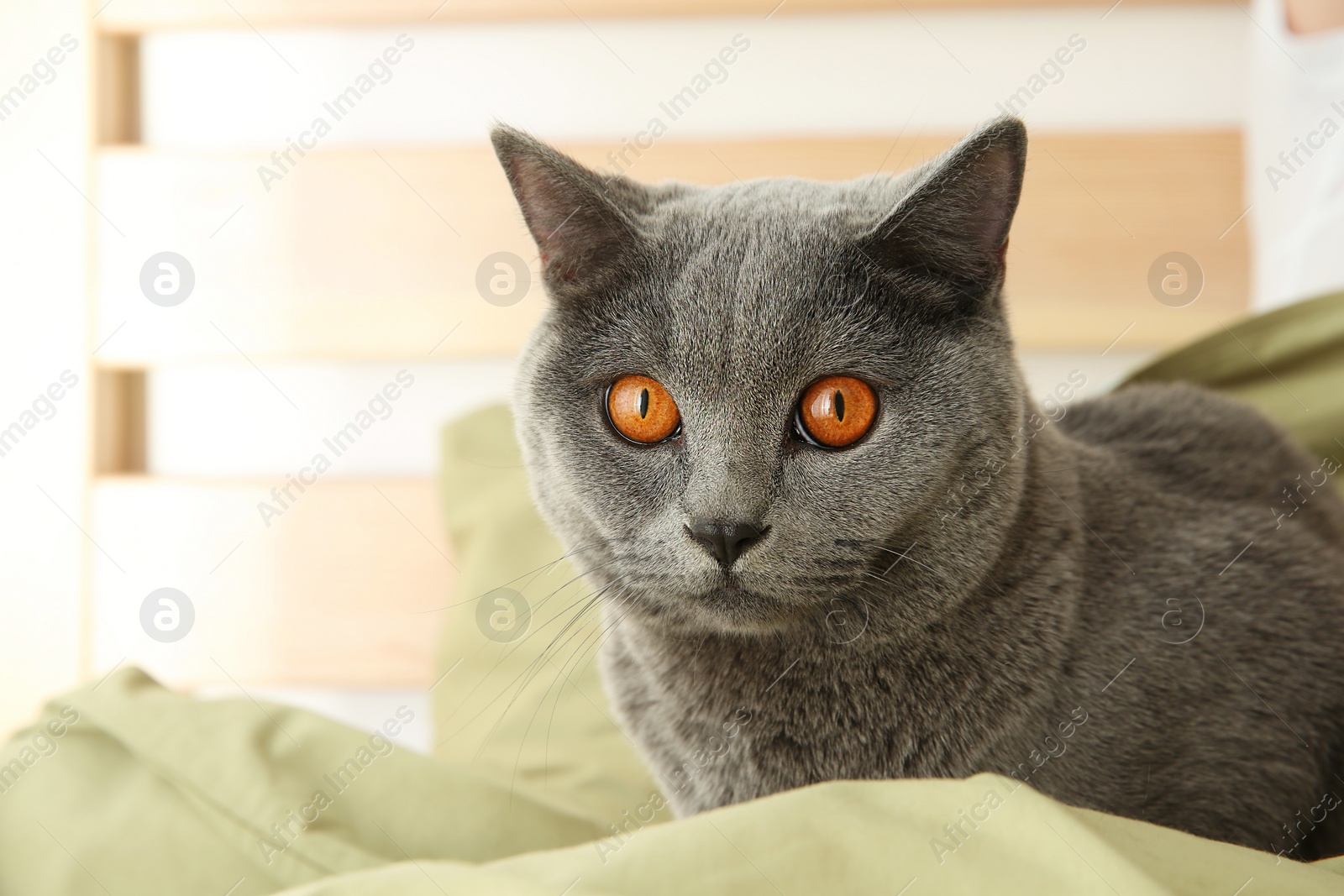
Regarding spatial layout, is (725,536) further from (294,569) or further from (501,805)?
(294,569)

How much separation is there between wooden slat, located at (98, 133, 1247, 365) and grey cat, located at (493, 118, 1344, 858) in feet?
3.49

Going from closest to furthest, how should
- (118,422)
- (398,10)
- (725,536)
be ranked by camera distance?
(725,536)
(398,10)
(118,422)

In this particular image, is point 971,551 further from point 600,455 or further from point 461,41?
point 461,41

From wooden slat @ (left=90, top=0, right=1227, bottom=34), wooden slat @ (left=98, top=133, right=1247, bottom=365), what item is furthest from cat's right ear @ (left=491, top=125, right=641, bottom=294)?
wooden slat @ (left=90, top=0, right=1227, bottom=34)

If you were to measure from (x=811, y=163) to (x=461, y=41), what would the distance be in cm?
77

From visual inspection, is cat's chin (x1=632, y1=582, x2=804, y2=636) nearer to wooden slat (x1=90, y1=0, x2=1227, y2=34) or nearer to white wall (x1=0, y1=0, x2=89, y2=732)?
wooden slat (x1=90, y1=0, x2=1227, y2=34)

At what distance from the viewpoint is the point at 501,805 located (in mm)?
917

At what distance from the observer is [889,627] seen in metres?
0.76

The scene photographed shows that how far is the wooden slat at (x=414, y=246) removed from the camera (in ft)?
6.08

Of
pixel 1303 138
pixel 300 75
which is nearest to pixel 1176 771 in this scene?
pixel 1303 138

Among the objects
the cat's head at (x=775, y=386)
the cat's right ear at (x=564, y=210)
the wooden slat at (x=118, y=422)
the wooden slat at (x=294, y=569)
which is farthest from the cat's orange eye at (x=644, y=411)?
the wooden slat at (x=118, y=422)

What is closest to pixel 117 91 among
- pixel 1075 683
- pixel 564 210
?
pixel 564 210

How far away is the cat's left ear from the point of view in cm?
69

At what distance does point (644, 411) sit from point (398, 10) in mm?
1568
